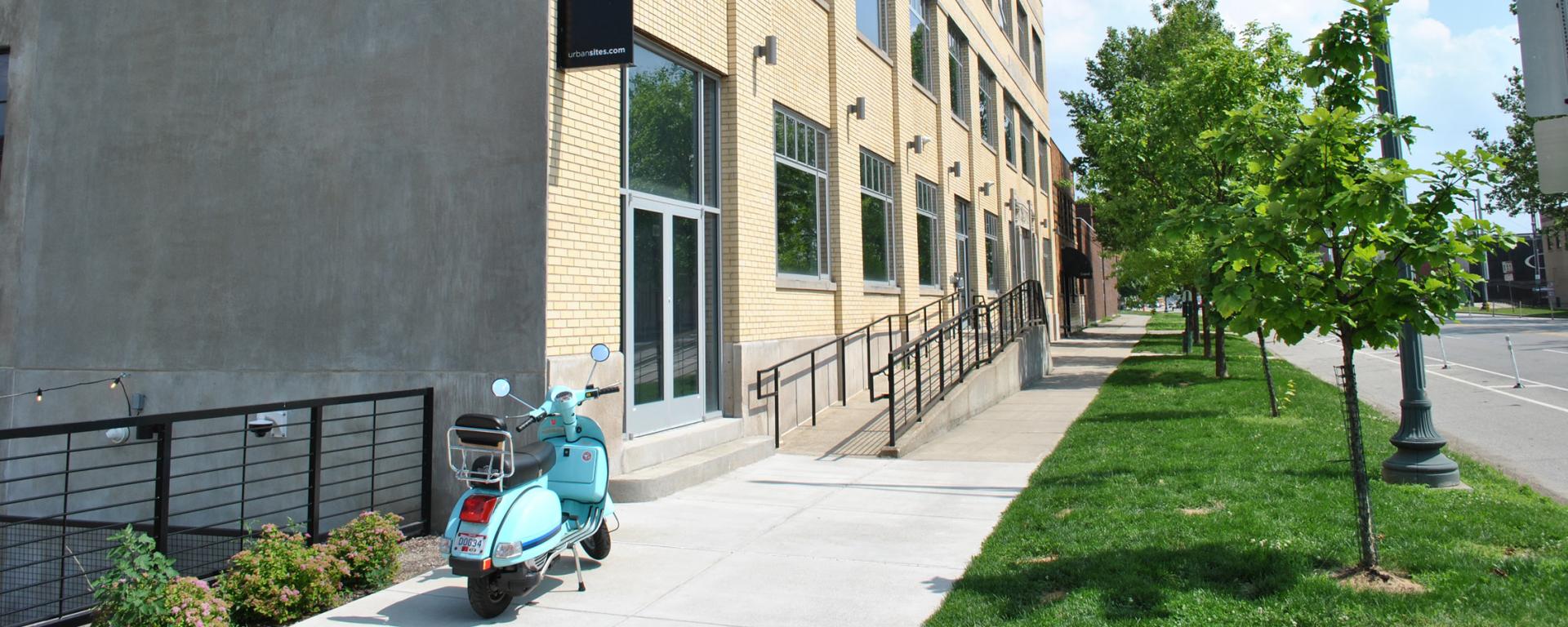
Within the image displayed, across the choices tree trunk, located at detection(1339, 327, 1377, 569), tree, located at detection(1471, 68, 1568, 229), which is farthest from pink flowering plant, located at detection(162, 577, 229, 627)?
tree, located at detection(1471, 68, 1568, 229)

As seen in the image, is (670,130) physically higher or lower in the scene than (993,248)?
lower

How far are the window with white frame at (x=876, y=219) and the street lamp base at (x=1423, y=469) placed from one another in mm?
7947

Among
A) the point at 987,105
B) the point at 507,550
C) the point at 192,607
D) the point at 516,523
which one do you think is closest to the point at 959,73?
Answer: the point at 987,105

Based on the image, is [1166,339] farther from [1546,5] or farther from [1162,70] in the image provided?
[1546,5]

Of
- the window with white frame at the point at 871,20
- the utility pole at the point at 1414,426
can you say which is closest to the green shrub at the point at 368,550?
the utility pole at the point at 1414,426

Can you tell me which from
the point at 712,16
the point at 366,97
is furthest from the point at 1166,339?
the point at 366,97

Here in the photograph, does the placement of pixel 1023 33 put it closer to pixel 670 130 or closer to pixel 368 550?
pixel 670 130

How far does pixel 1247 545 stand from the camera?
5660 millimetres

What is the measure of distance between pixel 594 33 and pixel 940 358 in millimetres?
6254

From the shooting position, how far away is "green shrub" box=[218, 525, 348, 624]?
510cm

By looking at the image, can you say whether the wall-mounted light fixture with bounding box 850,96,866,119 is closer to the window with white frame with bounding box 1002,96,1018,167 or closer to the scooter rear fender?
the scooter rear fender

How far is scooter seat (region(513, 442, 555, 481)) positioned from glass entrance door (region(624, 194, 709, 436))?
335 centimetres

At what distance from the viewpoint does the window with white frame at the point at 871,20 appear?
50.2 ft

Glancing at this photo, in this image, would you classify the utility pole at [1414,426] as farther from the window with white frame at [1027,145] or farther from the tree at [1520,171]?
the tree at [1520,171]
